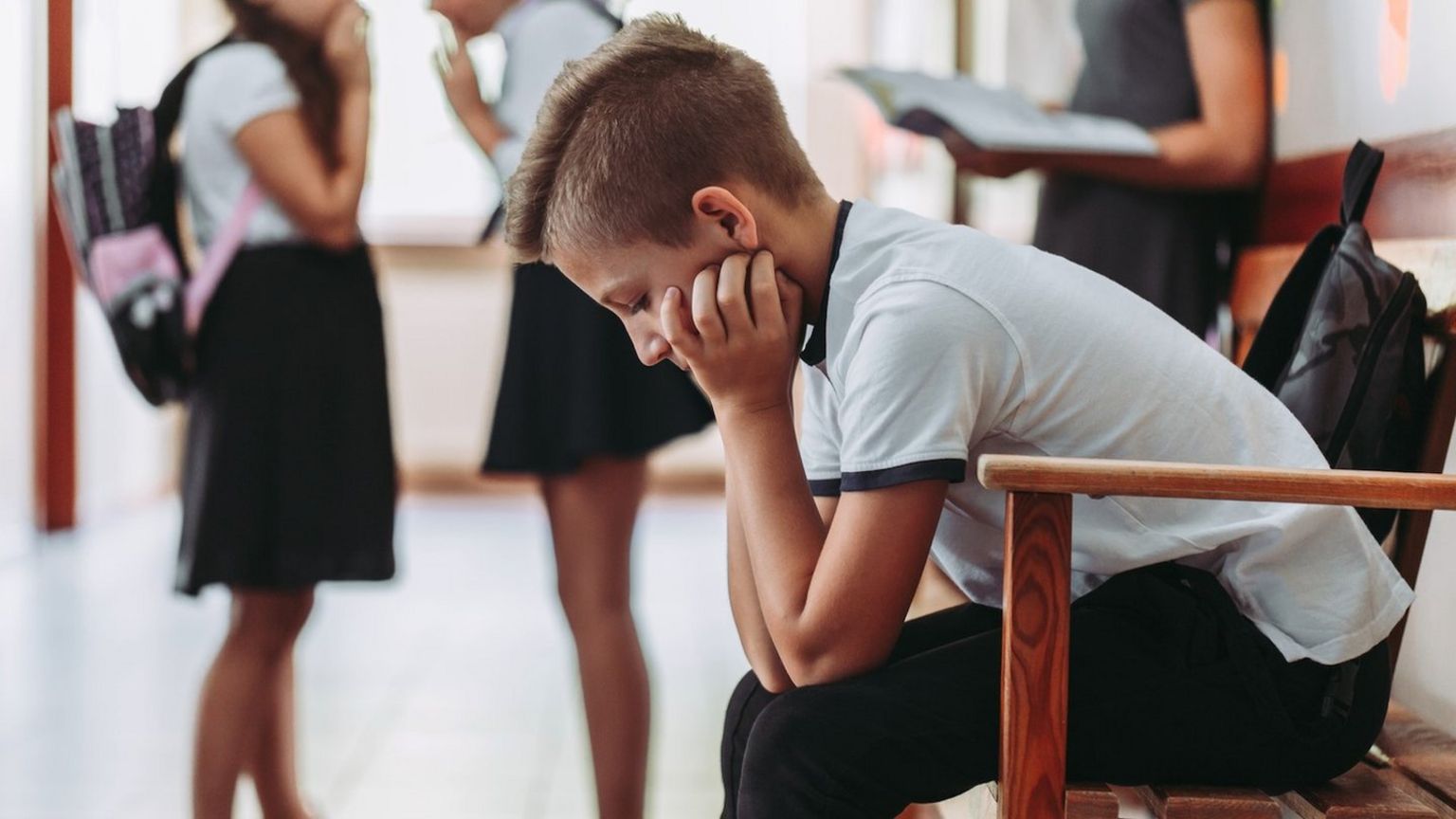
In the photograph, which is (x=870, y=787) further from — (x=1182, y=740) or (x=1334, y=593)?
(x=1334, y=593)

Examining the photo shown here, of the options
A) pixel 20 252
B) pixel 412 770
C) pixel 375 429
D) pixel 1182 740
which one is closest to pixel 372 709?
pixel 412 770

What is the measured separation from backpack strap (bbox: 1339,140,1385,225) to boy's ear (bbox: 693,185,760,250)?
62cm

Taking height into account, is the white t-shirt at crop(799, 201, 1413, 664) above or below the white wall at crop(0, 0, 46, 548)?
above

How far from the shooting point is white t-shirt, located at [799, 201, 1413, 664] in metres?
0.96

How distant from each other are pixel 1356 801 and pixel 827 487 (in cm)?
49

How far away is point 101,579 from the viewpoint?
397 centimetres

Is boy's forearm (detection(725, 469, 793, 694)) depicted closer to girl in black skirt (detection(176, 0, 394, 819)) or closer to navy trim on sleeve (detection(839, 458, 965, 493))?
navy trim on sleeve (detection(839, 458, 965, 493))

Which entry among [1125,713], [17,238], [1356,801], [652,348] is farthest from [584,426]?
[17,238]

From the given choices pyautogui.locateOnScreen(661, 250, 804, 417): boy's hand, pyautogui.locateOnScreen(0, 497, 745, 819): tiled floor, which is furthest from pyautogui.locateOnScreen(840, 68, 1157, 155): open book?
pyautogui.locateOnScreen(0, 497, 745, 819): tiled floor

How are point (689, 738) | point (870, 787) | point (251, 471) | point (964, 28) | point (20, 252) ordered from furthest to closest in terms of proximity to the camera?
point (20, 252)
point (964, 28)
point (689, 738)
point (251, 471)
point (870, 787)

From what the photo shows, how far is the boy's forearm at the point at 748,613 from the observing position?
1.12 metres

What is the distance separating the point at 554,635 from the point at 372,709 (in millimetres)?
700

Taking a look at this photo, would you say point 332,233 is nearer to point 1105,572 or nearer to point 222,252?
point 222,252

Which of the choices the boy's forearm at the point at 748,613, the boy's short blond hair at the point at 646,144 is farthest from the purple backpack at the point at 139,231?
the boy's forearm at the point at 748,613
